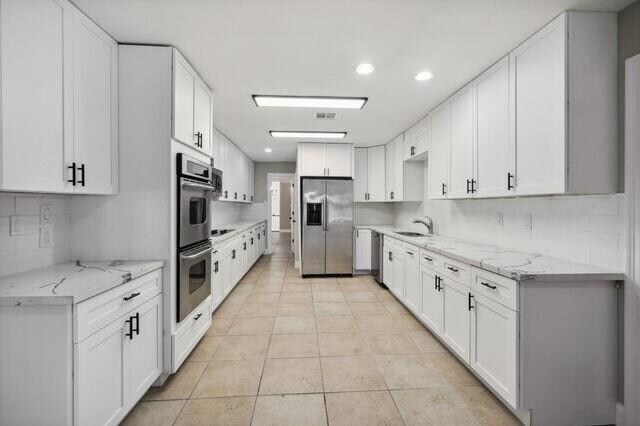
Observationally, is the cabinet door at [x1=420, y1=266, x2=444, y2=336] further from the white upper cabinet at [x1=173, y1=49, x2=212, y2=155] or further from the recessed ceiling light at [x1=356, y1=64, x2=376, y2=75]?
the white upper cabinet at [x1=173, y1=49, x2=212, y2=155]

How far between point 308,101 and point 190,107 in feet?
4.22

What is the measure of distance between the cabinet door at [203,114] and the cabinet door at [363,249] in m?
3.16

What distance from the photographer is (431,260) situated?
278cm

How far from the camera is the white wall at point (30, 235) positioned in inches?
63.1

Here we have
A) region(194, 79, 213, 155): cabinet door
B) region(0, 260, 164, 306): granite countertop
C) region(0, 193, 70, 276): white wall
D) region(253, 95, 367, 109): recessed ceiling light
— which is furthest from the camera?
region(253, 95, 367, 109): recessed ceiling light

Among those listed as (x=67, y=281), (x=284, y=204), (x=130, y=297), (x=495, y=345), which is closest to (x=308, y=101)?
(x=130, y=297)

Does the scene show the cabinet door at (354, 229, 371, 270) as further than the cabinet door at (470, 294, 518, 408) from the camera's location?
Yes

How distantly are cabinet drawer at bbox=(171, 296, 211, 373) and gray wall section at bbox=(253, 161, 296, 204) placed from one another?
4.69 m

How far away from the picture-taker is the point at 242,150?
19.1 ft

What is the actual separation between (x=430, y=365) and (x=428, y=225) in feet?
6.66

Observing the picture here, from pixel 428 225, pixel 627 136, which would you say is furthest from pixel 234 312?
pixel 627 136

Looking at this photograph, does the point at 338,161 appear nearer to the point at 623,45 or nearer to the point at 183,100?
the point at 183,100

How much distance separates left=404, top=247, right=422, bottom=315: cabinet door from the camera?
308 cm

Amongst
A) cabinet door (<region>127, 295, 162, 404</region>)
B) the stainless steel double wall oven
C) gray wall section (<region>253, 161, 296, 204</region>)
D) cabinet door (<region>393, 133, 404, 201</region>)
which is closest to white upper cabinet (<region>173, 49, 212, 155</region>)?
the stainless steel double wall oven
